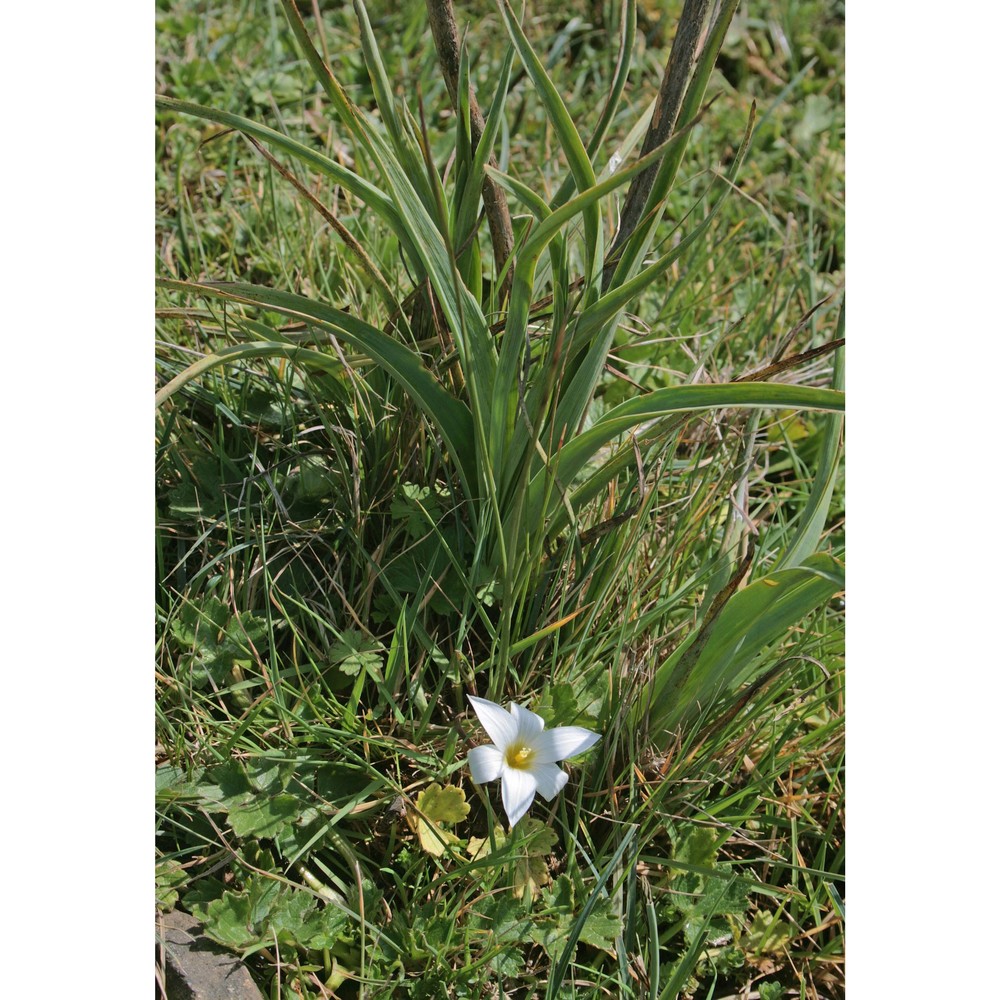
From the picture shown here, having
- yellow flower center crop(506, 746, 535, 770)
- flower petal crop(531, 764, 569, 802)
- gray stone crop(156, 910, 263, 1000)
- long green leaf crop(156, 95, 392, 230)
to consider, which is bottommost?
gray stone crop(156, 910, 263, 1000)

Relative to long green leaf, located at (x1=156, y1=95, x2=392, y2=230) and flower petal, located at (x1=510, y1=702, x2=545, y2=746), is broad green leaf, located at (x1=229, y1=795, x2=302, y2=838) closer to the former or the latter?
flower petal, located at (x1=510, y1=702, x2=545, y2=746)

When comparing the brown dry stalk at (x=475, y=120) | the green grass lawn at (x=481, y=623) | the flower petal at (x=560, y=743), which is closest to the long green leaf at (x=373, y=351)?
the green grass lawn at (x=481, y=623)

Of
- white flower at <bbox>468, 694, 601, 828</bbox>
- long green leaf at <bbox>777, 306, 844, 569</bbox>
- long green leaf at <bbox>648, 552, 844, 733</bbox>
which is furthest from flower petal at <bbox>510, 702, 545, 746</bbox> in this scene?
long green leaf at <bbox>777, 306, 844, 569</bbox>

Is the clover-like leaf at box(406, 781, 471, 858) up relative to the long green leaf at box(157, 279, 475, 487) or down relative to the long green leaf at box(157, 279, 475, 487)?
down

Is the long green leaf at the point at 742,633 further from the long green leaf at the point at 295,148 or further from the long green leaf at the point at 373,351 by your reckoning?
the long green leaf at the point at 295,148

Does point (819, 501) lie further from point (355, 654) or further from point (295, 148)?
point (295, 148)

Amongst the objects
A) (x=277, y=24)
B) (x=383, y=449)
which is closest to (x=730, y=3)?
(x=383, y=449)

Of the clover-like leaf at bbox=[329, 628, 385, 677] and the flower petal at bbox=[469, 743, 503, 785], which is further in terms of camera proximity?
the clover-like leaf at bbox=[329, 628, 385, 677]
